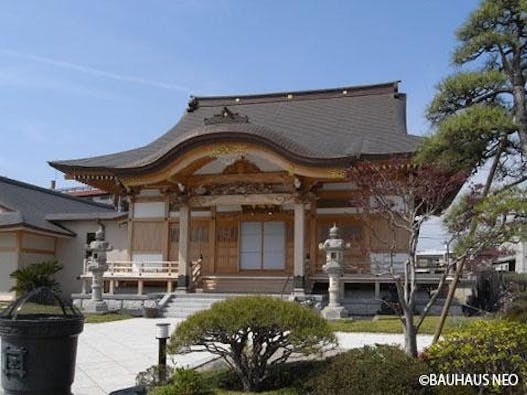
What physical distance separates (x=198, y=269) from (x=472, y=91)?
13643mm

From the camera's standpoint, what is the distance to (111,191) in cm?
2247


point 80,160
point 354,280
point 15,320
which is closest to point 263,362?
point 15,320

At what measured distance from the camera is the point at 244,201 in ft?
62.6

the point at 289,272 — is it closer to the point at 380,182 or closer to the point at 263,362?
the point at 380,182

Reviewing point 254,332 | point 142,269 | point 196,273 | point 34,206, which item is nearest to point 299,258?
point 196,273

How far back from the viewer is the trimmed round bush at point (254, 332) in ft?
21.5

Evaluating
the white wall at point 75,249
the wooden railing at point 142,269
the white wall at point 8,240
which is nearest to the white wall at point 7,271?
the white wall at point 8,240

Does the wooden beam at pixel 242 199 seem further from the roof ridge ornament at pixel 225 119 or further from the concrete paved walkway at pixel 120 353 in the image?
the concrete paved walkway at pixel 120 353

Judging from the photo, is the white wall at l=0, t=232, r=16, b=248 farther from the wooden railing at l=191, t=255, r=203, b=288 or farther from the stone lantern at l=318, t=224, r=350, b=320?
the stone lantern at l=318, t=224, r=350, b=320

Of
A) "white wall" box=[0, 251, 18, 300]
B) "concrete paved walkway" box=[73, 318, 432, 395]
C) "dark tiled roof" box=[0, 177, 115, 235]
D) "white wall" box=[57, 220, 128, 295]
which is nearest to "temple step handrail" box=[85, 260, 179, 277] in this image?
"white wall" box=[57, 220, 128, 295]

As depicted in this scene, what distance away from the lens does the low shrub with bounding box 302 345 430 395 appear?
5742 mm

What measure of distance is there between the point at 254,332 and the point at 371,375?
1.51m

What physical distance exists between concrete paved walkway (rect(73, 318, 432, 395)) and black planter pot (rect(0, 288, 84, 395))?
43.0 inches

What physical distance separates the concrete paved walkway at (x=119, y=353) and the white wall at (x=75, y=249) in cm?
948
